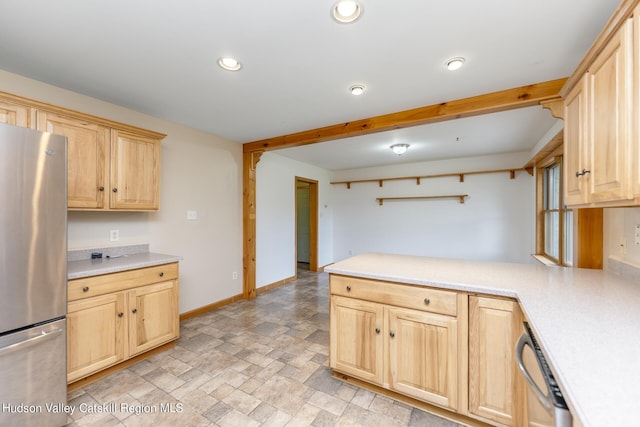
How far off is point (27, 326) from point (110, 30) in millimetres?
1763

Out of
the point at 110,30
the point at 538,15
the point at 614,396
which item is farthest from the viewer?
the point at 110,30

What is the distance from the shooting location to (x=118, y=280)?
2.12 meters

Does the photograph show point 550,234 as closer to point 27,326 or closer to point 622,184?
point 622,184

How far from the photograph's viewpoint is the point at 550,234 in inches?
154

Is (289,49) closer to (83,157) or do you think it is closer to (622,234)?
(83,157)

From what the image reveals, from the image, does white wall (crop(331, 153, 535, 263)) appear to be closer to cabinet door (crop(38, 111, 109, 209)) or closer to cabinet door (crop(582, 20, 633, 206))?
cabinet door (crop(582, 20, 633, 206))

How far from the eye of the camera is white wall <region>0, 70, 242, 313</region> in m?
2.44

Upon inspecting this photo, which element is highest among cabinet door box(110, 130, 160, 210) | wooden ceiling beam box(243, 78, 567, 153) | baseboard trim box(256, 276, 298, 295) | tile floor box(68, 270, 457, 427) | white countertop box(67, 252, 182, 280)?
wooden ceiling beam box(243, 78, 567, 153)

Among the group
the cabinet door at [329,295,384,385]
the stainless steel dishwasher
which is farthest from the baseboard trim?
the stainless steel dishwasher

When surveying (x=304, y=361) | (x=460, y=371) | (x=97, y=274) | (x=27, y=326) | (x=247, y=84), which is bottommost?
(x=304, y=361)

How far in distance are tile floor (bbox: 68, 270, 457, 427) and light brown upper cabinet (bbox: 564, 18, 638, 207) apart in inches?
63.1

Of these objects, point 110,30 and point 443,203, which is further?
point 443,203

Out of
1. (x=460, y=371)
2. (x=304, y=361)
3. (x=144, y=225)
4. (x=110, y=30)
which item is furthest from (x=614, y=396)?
(x=144, y=225)

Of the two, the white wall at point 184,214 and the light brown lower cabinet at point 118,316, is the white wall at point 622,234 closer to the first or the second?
the light brown lower cabinet at point 118,316
